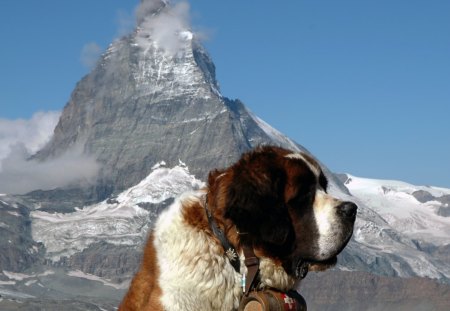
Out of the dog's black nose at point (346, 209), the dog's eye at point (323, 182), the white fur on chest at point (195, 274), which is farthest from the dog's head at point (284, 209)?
the white fur on chest at point (195, 274)

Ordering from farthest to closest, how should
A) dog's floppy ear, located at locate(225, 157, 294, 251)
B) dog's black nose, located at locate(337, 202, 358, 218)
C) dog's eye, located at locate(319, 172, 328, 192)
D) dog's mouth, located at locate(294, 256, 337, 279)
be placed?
dog's eye, located at locate(319, 172, 328, 192)
dog's black nose, located at locate(337, 202, 358, 218)
dog's mouth, located at locate(294, 256, 337, 279)
dog's floppy ear, located at locate(225, 157, 294, 251)

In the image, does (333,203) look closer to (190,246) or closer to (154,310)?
(190,246)

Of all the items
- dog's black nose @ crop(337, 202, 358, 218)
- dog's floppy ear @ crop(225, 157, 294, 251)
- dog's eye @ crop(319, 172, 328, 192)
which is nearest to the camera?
dog's floppy ear @ crop(225, 157, 294, 251)

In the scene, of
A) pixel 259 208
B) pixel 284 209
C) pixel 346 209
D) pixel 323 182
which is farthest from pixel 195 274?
pixel 323 182

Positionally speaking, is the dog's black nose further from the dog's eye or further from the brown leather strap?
the brown leather strap

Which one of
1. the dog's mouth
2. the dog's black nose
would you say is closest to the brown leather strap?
the dog's mouth

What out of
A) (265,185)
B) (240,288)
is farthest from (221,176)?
(240,288)

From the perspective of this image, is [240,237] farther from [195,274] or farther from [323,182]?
[323,182]

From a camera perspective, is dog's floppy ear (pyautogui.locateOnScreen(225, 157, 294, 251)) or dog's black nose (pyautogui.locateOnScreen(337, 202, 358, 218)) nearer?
dog's floppy ear (pyautogui.locateOnScreen(225, 157, 294, 251))
